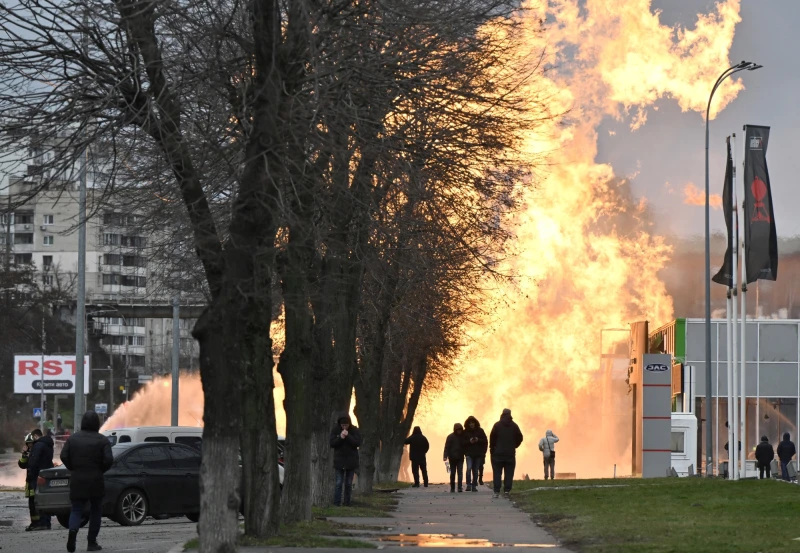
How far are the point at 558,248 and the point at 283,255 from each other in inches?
1742

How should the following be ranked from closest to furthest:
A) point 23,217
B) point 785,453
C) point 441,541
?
1. point 441,541
2. point 23,217
3. point 785,453

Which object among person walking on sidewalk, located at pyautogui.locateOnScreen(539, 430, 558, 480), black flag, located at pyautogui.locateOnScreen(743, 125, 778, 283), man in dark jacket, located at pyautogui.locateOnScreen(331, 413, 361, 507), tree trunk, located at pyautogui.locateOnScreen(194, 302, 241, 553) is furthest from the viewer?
person walking on sidewalk, located at pyautogui.locateOnScreen(539, 430, 558, 480)

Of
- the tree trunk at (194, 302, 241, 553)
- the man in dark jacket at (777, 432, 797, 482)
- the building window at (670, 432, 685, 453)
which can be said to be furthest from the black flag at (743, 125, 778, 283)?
the tree trunk at (194, 302, 241, 553)

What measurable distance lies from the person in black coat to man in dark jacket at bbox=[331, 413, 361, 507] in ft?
17.5

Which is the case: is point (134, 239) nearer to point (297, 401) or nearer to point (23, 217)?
point (23, 217)

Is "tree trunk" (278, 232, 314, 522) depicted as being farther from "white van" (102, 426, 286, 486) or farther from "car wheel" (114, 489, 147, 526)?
"white van" (102, 426, 286, 486)

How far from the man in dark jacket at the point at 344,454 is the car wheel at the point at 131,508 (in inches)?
153

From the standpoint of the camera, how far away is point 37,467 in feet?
76.5

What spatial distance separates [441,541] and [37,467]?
8.91 metres

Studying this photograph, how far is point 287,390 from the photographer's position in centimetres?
1930

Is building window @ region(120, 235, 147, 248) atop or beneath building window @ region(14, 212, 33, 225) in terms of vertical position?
beneath

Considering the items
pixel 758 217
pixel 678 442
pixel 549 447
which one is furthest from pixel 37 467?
pixel 678 442

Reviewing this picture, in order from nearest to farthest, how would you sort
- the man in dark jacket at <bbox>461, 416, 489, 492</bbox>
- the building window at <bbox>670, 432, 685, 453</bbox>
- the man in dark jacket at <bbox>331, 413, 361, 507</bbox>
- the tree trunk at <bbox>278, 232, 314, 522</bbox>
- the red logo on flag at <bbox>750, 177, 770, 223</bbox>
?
the tree trunk at <bbox>278, 232, 314, 522</bbox>, the man in dark jacket at <bbox>331, 413, 361, 507</bbox>, the red logo on flag at <bbox>750, 177, 770, 223</bbox>, the man in dark jacket at <bbox>461, 416, 489, 492</bbox>, the building window at <bbox>670, 432, 685, 453</bbox>

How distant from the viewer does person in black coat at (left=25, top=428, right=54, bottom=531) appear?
75.2ft
